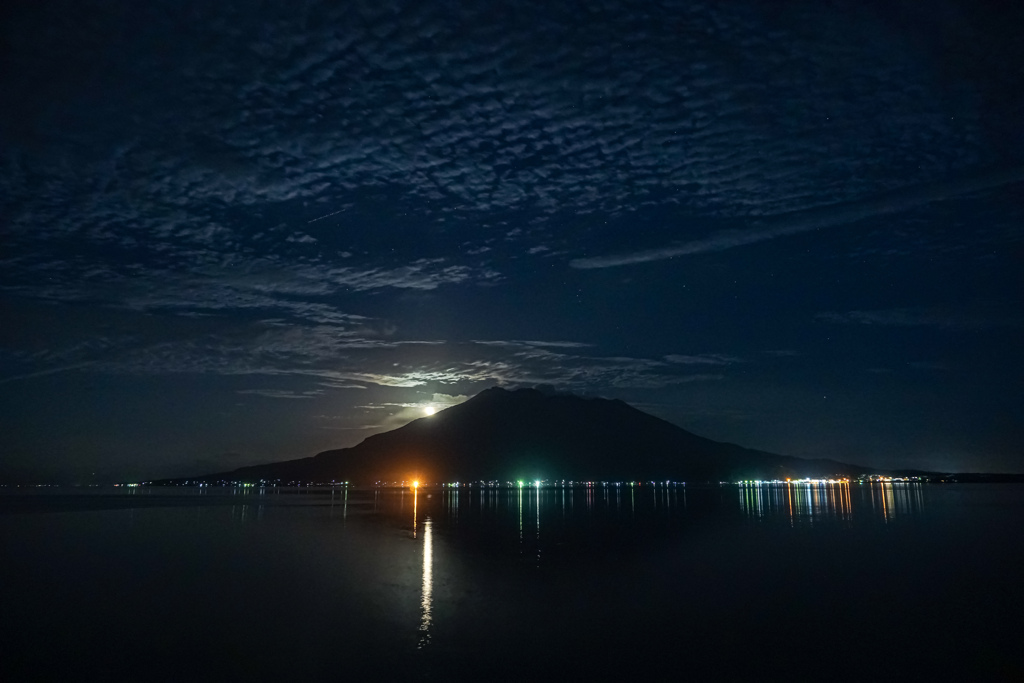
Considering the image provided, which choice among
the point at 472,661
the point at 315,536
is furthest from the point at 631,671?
the point at 315,536

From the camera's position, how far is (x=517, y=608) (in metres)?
22.5

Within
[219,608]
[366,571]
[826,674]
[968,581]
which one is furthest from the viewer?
[366,571]

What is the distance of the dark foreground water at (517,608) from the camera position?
54.4 feet

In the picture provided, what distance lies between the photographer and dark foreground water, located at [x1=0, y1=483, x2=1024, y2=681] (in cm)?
1658

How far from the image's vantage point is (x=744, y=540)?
4347 cm

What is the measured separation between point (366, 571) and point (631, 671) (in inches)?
686

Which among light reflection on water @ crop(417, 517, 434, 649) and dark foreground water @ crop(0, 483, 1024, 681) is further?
light reflection on water @ crop(417, 517, 434, 649)

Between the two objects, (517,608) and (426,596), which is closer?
(517,608)

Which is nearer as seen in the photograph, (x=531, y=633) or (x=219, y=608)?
(x=531, y=633)

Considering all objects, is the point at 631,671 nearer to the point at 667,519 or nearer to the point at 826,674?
the point at 826,674

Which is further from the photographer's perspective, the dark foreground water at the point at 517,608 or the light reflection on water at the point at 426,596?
the light reflection on water at the point at 426,596

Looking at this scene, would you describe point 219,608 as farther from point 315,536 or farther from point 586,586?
point 315,536

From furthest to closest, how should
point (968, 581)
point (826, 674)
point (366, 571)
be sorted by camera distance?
point (366, 571) → point (968, 581) → point (826, 674)

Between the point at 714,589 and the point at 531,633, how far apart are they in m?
9.97
